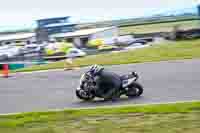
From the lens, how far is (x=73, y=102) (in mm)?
12188

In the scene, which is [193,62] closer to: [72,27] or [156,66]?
[156,66]

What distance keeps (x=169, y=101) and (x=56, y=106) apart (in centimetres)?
311

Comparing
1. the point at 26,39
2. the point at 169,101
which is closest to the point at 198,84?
the point at 169,101

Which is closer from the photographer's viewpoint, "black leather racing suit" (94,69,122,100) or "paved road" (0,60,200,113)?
"paved road" (0,60,200,113)

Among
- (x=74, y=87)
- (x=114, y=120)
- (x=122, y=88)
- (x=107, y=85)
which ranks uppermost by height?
(x=107, y=85)

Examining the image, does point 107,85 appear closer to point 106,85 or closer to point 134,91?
point 106,85

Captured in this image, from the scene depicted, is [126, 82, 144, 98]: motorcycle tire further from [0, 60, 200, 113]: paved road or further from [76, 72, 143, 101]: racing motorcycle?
[0, 60, 200, 113]: paved road

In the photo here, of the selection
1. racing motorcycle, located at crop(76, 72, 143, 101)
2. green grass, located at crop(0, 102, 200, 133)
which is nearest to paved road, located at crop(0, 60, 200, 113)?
racing motorcycle, located at crop(76, 72, 143, 101)

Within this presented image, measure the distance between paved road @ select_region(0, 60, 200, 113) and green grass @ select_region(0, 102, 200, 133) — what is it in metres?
1.46

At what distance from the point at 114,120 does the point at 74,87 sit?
6.27m

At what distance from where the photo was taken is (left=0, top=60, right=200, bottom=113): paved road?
11.8 metres

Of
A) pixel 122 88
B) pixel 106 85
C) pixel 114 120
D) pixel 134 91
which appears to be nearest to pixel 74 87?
pixel 106 85

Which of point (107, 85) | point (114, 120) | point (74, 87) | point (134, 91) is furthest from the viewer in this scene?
point (74, 87)

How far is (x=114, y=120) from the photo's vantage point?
8773 millimetres
